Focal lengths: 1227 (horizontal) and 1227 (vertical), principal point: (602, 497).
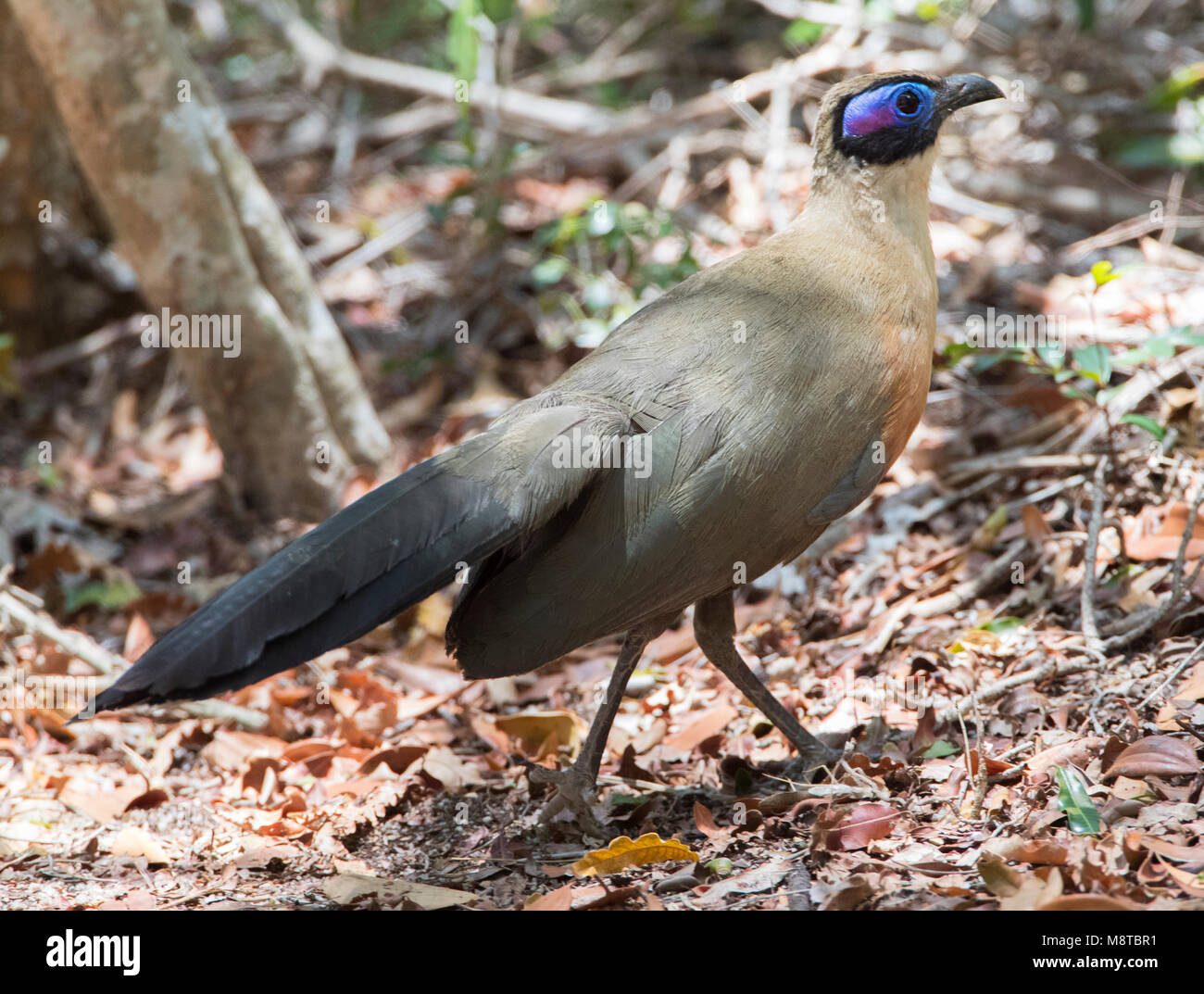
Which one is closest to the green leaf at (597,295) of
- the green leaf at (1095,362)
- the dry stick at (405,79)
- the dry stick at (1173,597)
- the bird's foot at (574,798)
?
the dry stick at (405,79)

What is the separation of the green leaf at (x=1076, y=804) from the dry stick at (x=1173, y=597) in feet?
2.44

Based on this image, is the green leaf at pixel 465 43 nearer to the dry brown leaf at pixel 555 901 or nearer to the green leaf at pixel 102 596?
the green leaf at pixel 102 596

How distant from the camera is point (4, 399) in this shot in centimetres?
635

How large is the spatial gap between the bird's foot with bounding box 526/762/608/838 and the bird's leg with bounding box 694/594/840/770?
49 centimetres

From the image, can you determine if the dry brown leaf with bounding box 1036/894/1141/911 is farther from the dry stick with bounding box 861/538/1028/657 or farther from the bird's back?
the dry stick with bounding box 861/538/1028/657

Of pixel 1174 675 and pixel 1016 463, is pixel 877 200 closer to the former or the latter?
pixel 1016 463

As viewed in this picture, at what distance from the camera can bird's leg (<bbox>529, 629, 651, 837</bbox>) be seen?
3.27 metres

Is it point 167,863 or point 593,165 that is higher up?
point 593,165

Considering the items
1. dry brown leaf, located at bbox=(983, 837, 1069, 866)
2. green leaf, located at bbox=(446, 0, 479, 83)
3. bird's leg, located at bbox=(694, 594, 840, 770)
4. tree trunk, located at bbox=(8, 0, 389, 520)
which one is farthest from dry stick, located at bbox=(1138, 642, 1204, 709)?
green leaf, located at bbox=(446, 0, 479, 83)

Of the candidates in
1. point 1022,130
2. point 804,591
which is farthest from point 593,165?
point 804,591

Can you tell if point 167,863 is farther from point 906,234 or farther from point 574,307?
point 574,307

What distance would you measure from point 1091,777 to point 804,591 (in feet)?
5.13

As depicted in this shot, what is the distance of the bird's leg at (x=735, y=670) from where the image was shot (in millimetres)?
3381
